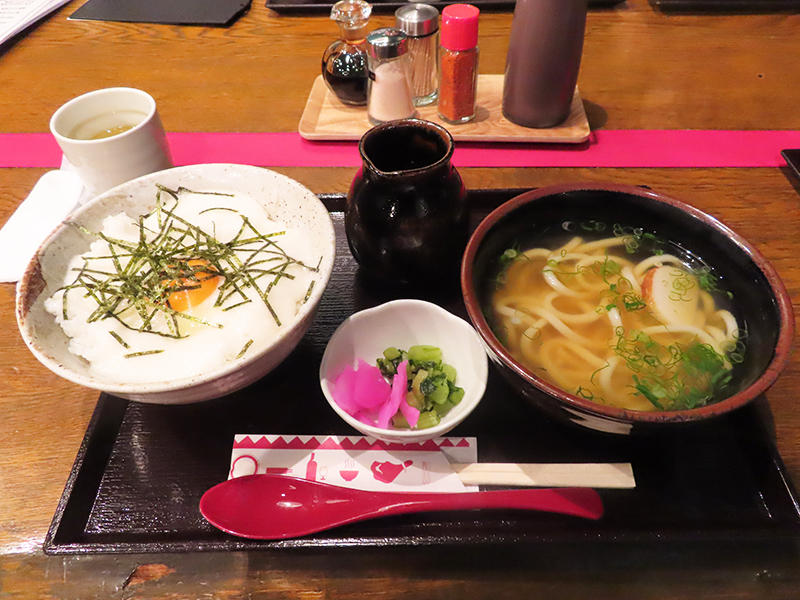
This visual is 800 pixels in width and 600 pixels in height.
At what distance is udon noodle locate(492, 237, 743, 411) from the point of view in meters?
1.17

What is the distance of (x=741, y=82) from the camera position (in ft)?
7.75

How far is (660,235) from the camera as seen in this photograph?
1366 millimetres

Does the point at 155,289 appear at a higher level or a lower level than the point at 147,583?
higher

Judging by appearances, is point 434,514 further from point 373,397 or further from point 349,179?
point 349,179

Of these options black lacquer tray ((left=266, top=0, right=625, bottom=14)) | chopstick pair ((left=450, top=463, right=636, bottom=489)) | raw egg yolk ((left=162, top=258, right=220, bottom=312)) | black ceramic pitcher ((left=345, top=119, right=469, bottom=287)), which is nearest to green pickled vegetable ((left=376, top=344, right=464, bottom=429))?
chopstick pair ((left=450, top=463, right=636, bottom=489))

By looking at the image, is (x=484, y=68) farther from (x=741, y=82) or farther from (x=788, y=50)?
(x=788, y=50)

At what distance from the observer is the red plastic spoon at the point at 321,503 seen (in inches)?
41.1

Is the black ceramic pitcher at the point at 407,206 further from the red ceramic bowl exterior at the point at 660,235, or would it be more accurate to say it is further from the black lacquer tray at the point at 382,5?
the black lacquer tray at the point at 382,5

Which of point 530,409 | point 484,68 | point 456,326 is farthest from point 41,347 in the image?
point 484,68

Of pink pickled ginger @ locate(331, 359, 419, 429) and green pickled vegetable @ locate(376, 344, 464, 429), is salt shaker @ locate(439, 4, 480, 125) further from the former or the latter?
pink pickled ginger @ locate(331, 359, 419, 429)

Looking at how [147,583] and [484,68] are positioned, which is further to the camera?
[484,68]

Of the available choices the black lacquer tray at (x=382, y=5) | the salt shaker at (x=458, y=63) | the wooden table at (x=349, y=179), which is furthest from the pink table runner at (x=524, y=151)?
the black lacquer tray at (x=382, y=5)

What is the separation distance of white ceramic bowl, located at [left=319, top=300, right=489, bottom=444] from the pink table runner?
0.90m

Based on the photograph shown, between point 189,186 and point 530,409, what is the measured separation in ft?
3.82
